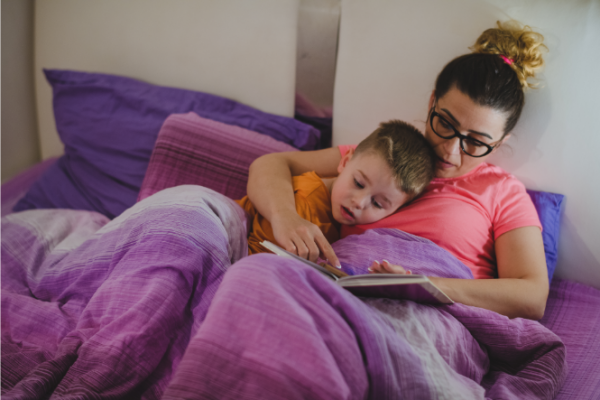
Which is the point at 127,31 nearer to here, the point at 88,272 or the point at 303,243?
the point at 88,272

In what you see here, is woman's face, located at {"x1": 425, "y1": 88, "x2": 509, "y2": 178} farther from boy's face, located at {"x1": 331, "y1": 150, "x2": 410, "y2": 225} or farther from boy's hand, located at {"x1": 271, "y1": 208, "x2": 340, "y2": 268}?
boy's hand, located at {"x1": 271, "y1": 208, "x2": 340, "y2": 268}

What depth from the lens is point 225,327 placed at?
1.99ft

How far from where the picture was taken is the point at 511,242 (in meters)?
1.09

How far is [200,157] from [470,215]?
0.87 meters

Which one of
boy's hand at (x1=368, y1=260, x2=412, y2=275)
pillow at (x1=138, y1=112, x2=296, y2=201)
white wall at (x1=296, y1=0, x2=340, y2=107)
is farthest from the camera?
white wall at (x1=296, y1=0, x2=340, y2=107)

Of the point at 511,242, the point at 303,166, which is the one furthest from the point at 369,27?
the point at 511,242

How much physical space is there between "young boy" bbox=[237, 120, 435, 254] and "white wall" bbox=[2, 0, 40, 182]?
1.39 m

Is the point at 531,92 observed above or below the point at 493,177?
above

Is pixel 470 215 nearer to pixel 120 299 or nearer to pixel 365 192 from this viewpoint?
pixel 365 192

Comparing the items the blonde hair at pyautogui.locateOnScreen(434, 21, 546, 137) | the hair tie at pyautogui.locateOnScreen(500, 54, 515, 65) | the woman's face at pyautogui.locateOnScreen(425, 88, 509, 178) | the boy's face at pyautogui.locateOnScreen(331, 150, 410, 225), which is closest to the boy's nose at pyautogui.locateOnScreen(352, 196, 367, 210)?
the boy's face at pyautogui.locateOnScreen(331, 150, 410, 225)

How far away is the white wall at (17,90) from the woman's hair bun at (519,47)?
187 cm

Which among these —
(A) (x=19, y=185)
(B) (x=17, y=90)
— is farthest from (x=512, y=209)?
(B) (x=17, y=90)

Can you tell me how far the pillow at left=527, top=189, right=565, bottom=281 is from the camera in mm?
1217

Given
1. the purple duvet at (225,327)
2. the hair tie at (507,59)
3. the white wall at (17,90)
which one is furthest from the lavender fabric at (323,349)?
the white wall at (17,90)
